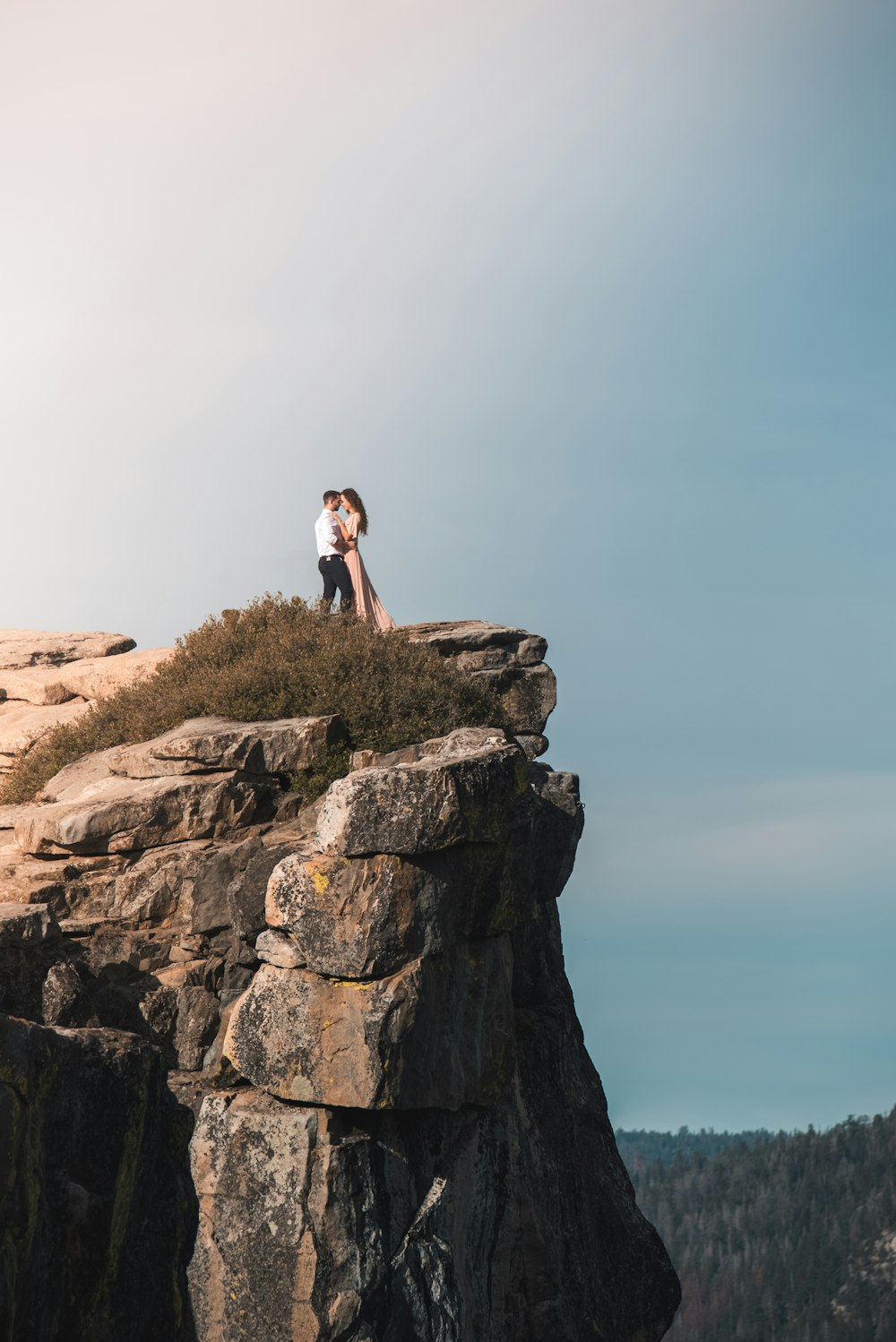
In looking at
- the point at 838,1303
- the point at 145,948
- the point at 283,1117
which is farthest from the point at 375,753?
the point at 838,1303

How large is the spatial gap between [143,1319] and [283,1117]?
630 centimetres

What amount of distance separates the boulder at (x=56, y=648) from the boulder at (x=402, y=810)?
51.8 feet

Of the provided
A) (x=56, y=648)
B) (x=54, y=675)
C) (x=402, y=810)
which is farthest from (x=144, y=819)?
(x=56, y=648)

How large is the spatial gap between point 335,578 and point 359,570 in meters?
0.53

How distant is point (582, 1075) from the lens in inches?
780

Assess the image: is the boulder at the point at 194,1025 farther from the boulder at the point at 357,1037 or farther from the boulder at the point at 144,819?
the boulder at the point at 144,819

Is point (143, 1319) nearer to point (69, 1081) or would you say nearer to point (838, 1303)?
point (69, 1081)

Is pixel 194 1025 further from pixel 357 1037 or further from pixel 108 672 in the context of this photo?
pixel 108 672

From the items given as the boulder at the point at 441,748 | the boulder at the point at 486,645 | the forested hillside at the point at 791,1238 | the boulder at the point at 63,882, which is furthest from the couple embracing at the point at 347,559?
the forested hillside at the point at 791,1238

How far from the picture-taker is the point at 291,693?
Result: 1955 cm

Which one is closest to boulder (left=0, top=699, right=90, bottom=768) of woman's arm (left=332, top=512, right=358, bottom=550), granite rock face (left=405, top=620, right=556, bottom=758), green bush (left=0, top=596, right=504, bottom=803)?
green bush (left=0, top=596, right=504, bottom=803)

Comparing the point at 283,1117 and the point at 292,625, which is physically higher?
the point at 292,625

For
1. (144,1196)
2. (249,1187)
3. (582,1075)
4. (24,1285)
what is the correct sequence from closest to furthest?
(24,1285)
(144,1196)
(249,1187)
(582,1075)

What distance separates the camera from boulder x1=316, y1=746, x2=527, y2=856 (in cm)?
1341
